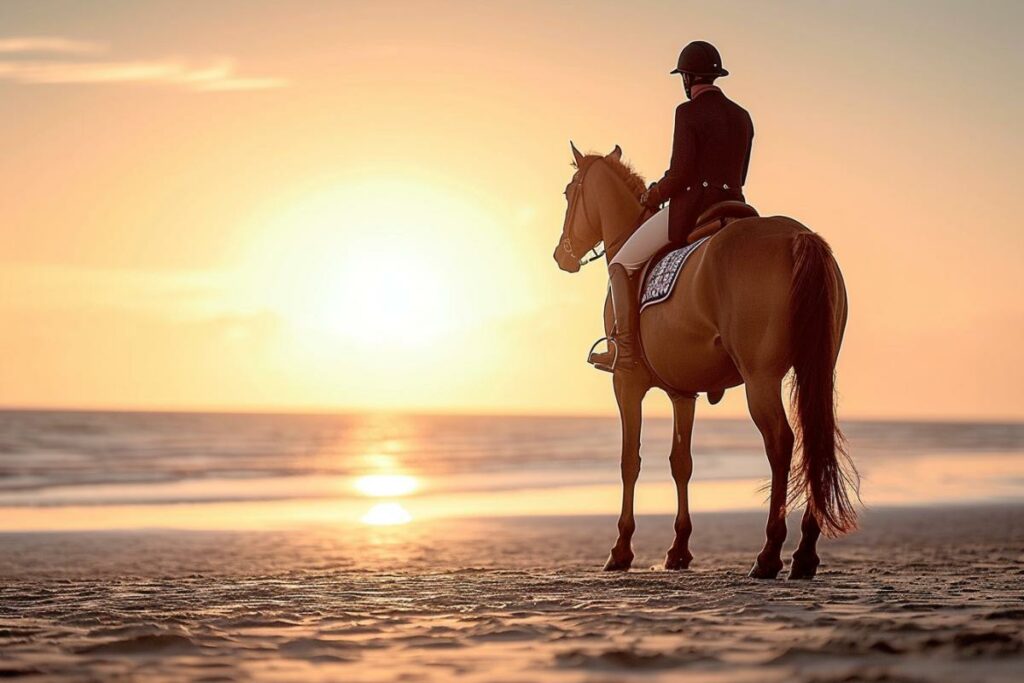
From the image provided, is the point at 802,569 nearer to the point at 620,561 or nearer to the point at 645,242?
the point at 620,561

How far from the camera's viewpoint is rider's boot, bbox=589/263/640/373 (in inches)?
321

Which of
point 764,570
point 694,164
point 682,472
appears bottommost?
point 764,570

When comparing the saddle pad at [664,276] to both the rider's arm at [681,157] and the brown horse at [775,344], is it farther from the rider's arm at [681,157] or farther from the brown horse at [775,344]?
the rider's arm at [681,157]

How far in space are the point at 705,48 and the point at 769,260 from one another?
77.3 inches

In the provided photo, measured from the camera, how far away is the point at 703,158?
25.5 ft

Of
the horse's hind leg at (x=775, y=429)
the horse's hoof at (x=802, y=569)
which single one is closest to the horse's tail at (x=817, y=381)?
the horse's hind leg at (x=775, y=429)

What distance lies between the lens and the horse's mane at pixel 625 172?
9.00 meters

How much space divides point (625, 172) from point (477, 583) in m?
3.57

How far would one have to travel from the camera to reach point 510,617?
17.2ft

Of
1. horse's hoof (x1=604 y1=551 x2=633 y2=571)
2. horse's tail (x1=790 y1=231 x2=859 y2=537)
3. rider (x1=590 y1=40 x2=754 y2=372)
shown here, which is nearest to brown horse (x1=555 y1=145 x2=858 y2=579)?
horse's tail (x1=790 y1=231 x2=859 y2=537)

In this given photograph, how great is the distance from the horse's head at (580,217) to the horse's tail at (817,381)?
2779 millimetres

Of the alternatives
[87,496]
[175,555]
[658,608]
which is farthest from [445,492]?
[658,608]

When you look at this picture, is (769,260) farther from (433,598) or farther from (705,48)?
(433,598)

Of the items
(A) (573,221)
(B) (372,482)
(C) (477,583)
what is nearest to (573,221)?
(A) (573,221)
